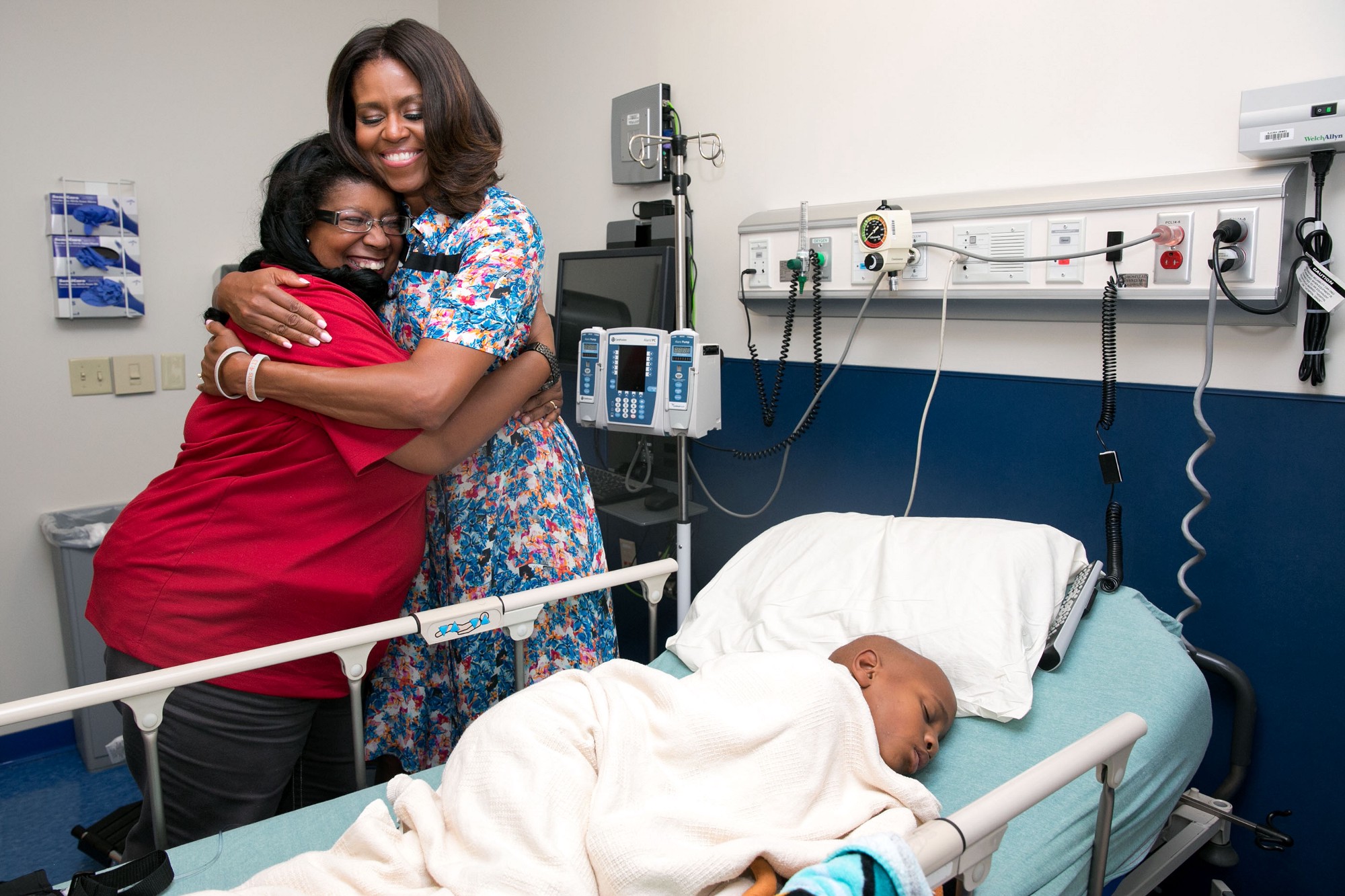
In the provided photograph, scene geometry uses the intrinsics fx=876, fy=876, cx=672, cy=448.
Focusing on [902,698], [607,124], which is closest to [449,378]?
[902,698]

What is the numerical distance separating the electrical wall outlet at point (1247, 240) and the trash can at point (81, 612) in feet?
9.90

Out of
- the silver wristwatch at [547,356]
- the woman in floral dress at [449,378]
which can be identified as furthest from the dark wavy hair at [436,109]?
the silver wristwatch at [547,356]

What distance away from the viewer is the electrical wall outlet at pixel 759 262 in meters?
2.26

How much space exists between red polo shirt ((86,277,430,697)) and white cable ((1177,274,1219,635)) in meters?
1.37

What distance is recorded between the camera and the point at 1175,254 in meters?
1.55

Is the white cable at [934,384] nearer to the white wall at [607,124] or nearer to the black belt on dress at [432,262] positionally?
the white wall at [607,124]

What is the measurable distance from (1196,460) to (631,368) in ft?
3.93

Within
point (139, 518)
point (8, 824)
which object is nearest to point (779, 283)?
point (139, 518)

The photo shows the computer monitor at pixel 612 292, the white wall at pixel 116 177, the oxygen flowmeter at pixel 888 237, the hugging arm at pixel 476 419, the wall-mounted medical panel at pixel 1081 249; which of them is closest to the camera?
the hugging arm at pixel 476 419

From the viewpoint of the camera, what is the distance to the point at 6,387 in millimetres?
2746

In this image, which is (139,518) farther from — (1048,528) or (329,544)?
(1048,528)

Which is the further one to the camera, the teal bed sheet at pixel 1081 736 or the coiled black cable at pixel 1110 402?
the coiled black cable at pixel 1110 402

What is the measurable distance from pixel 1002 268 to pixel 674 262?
939 mm

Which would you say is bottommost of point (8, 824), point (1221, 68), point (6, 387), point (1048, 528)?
point (8, 824)
